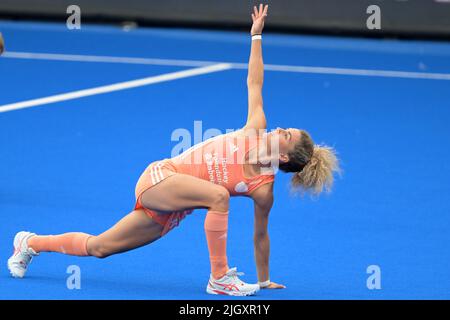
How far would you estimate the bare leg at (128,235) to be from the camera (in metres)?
6.40

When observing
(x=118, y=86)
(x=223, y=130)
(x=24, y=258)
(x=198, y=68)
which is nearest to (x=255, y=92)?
(x=24, y=258)

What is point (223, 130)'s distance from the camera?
35.4 feet

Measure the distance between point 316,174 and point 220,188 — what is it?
63 cm

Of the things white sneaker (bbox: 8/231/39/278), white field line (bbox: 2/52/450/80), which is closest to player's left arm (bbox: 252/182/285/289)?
white sneaker (bbox: 8/231/39/278)

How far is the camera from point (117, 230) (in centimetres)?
644

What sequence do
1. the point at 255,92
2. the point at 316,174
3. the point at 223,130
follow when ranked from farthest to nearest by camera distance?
1. the point at 223,130
2. the point at 255,92
3. the point at 316,174

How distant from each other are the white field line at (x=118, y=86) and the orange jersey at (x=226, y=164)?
5468mm

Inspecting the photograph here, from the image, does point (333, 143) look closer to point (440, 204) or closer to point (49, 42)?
point (440, 204)

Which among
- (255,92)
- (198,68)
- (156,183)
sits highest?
(198,68)

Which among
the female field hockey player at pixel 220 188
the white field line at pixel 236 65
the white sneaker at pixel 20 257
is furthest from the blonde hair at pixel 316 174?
the white field line at pixel 236 65

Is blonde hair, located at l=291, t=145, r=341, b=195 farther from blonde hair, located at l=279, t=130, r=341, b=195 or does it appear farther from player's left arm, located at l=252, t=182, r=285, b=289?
player's left arm, located at l=252, t=182, r=285, b=289

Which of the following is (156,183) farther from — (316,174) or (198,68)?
(198,68)

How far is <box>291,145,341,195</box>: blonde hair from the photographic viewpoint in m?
6.50

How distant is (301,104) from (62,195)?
4210 millimetres
